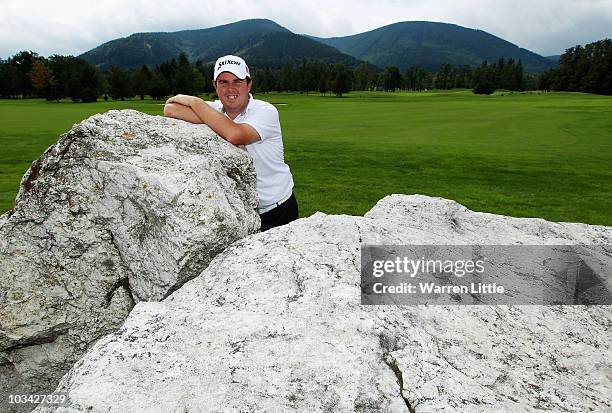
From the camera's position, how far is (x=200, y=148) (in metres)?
4.90

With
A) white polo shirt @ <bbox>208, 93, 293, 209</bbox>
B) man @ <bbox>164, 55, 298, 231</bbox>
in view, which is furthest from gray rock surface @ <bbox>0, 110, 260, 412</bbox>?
white polo shirt @ <bbox>208, 93, 293, 209</bbox>

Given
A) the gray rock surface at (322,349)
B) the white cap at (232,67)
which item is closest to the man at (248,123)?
the white cap at (232,67)

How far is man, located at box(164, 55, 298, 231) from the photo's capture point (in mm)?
5219

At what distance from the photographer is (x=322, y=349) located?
2.92 metres

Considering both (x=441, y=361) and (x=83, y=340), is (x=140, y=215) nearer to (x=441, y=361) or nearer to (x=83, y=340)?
(x=83, y=340)

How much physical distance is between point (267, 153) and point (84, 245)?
234 centimetres

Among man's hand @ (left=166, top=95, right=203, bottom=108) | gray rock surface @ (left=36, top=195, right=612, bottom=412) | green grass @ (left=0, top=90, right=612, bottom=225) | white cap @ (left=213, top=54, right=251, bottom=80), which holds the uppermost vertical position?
white cap @ (left=213, top=54, right=251, bottom=80)

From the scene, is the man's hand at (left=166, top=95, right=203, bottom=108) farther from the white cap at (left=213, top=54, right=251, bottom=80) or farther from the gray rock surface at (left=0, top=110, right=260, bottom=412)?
the gray rock surface at (left=0, top=110, right=260, bottom=412)

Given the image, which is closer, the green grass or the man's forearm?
the man's forearm

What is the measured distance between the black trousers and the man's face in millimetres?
1320

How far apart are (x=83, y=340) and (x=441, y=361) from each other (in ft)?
10.8

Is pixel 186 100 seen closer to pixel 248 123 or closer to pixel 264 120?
pixel 248 123

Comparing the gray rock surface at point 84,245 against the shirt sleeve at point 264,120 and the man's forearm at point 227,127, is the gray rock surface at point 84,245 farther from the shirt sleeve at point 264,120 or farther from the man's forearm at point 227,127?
the shirt sleeve at point 264,120

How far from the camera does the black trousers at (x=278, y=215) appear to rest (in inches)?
226
